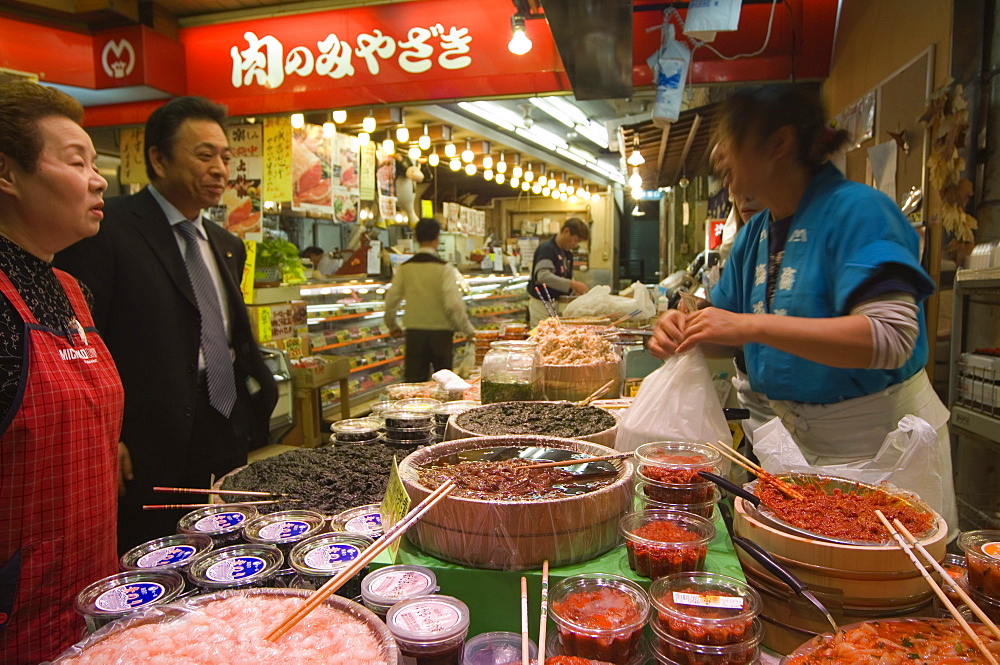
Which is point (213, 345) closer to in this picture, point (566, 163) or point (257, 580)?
point (257, 580)

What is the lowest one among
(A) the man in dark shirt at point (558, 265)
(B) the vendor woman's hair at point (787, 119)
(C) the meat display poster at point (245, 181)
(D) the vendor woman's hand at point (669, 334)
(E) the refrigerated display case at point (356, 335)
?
(E) the refrigerated display case at point (356, 335)

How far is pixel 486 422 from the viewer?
7.97 feet

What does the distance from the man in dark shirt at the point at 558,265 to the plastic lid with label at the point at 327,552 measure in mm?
6377

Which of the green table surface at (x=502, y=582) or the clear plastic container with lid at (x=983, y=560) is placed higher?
the clear plastic container with lid at (x=983, y=560)

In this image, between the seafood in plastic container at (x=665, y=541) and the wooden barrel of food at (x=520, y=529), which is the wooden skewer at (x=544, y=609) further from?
the seafood in plastic container at (x=665, y=541)

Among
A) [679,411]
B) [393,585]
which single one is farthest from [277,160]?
[393,585]

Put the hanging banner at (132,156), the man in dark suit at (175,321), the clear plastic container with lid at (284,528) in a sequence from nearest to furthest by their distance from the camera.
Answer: the clear plastic container with lid at (284,528), the man in dark suit at (175,321), the hanging banner at (132,156)

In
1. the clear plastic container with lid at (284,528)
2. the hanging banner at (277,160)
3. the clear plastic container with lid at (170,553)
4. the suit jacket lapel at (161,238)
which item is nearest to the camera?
the clear plastic container with lid at (170,553)

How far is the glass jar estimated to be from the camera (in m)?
3.07

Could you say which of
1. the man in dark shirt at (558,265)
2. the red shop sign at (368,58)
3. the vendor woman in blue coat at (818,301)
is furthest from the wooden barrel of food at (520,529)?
the man in dark shirt at (558,265)

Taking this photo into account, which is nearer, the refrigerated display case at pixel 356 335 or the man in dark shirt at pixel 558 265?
the refrigerated display case at pixel 356 335

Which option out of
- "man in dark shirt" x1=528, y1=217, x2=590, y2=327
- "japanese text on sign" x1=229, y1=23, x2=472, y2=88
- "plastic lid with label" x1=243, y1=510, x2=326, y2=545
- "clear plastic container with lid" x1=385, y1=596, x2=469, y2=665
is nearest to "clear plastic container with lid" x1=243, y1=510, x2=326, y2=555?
"plastic lid with label" x1=243, y1=510, x2=326, y2=545

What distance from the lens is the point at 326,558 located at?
1.56m

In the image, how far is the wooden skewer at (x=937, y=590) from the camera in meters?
1.04
